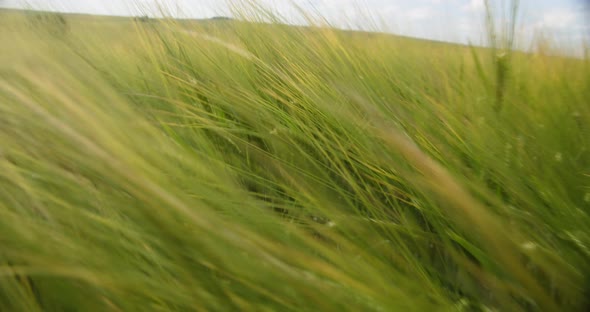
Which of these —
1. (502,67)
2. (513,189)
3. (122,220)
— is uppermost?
(502,67)

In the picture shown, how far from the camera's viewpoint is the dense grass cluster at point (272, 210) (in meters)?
0.30

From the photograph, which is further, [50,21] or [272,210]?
[50,21]

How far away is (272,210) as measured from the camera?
412mm

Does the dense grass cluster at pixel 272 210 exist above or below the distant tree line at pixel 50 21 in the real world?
below

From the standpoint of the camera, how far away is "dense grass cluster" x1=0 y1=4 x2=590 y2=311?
0.99 ft

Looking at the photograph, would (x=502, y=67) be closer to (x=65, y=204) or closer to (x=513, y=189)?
(x=513, y=189)

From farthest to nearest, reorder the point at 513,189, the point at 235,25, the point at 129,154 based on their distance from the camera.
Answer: the point at 235,25
the point at 513,189
the point at 129,154

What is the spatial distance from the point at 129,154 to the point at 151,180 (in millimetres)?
22

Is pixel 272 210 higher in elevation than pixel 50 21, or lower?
lower

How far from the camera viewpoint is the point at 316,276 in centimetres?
32

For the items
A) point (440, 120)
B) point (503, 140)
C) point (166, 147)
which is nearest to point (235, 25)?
point (440, 120)

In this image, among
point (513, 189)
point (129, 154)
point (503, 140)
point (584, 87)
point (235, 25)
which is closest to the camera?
point (129, 154)

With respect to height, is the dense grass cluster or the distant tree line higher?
the distant tree line

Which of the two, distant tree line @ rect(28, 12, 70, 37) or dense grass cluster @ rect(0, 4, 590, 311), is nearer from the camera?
dense grass cluster @ rect(0, 4, 590, 311)
